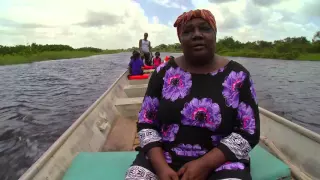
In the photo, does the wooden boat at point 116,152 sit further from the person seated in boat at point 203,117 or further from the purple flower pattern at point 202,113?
the purple flower pattern at point 202,113

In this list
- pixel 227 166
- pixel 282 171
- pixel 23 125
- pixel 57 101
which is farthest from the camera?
pixel 57 101

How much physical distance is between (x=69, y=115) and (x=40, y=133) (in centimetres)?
→ 216

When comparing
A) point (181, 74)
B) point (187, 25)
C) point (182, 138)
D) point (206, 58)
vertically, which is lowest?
point (182, 138)

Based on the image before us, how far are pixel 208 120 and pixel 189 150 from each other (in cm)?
24

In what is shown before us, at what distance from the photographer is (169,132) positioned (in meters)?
1.75

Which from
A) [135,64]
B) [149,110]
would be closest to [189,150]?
[149,110]

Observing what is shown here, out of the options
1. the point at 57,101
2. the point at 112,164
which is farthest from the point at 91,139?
the point at 57,101

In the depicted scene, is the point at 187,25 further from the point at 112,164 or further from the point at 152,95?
the point at 112,164

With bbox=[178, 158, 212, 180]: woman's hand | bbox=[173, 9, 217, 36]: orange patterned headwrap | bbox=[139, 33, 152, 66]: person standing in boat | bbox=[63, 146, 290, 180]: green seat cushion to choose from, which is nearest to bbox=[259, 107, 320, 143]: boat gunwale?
bbox=[63, 146, 290, 180]: green seat cushion

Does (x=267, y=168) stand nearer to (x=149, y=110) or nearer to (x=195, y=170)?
(x=195, y=170)

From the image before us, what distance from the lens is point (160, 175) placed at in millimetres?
1617

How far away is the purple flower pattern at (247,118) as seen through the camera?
1.64 metres

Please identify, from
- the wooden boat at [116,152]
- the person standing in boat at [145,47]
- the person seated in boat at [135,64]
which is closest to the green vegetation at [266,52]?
the person standing in boat at [145,47]

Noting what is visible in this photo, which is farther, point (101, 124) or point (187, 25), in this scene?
point (101, 124)
